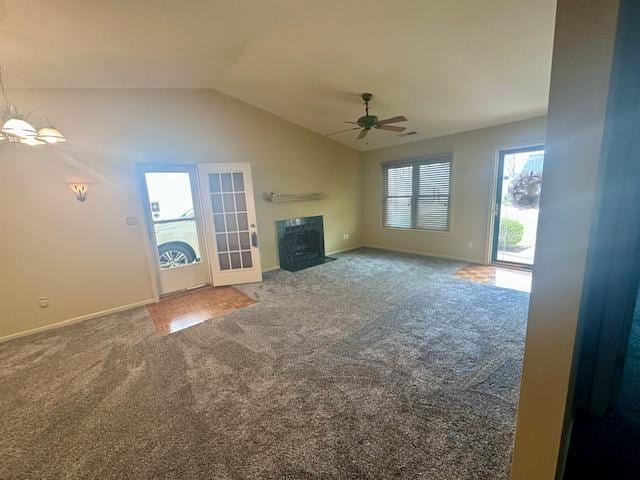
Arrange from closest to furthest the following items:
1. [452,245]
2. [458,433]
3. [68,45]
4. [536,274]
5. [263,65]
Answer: [536,274] < [458,433] < [68,45] < [263,65] < [452,245]

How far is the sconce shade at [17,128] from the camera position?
205cm

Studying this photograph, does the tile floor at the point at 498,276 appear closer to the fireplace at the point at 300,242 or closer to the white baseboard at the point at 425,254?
the white baseboard at the point at 425,254

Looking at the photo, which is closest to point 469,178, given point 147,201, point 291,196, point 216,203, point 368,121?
point 368,121

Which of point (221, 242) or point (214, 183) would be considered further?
point (221, 242)

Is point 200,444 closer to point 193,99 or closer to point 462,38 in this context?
point 462,38

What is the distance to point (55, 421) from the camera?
69.6 inches

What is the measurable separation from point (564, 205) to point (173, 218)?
4.40 m

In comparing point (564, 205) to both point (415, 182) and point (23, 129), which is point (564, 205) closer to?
point (23, 129)

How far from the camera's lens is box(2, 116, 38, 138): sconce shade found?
6.72 feet

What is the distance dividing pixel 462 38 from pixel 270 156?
10.9 feet

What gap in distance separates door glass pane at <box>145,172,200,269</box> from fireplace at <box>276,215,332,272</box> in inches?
62.4

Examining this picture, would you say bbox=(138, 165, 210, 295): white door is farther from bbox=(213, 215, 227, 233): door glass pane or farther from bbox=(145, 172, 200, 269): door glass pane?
bbox=(213, 215, 227, 233): door glass pane

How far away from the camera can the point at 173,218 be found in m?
3.98

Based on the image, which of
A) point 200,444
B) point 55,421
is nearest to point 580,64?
point 200,444
